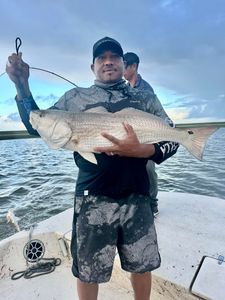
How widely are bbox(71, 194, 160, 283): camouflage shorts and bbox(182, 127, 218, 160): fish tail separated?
0.59 metres

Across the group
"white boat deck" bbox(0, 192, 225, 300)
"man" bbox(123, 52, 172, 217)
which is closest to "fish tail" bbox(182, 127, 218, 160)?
"white boat deck" bbox(0, 192, 225, 300)

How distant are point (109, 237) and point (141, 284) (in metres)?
0.58

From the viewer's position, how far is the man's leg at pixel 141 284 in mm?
2549

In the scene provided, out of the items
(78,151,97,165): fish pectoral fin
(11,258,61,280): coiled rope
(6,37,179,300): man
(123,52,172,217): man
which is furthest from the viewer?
(123,52,172,217): man

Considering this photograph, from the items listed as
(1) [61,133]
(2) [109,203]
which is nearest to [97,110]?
(1) [61,133]

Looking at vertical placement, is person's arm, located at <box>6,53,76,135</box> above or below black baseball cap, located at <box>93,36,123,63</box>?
below

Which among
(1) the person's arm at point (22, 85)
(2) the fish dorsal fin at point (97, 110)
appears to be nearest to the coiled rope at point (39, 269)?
(1) the person's arm at point (22, 85)

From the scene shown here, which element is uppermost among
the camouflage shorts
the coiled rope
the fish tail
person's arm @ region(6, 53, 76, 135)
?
person's arm @ region(6, 53, 76, 135)

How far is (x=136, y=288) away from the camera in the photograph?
2588 millimetres

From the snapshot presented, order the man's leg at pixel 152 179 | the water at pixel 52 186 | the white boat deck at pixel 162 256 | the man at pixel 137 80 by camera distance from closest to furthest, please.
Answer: the white boat deck at pixel 162 256 < the man's leg at pixel 152 179 < the man at pixel 137 80 < the water at pixel 52 186

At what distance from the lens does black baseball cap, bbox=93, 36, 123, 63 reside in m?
2.64

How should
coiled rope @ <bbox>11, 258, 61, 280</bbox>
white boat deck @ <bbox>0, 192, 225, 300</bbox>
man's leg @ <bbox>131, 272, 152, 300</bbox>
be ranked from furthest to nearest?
1. coiled rope @ <bbox>11, 258, 61, 280</bbox>
2. white boat deck @ <bbox>0, 192, 225, 300</bbox>
3. man's leg @ <bbox>131, 272, 152, 300</bbox>

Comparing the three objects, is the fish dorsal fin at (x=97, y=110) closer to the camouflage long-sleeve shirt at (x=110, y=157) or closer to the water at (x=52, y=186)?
the camouflage long-sleeve shirt at (x=110, y=157)

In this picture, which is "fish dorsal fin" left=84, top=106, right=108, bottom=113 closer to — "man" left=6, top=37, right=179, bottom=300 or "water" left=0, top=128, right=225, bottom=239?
"man" left=6, top=37, right=179, bottom=300
